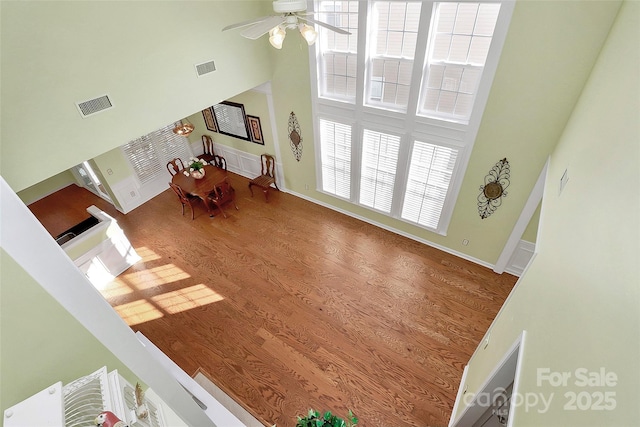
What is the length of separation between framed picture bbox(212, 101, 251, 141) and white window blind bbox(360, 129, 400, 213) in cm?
286

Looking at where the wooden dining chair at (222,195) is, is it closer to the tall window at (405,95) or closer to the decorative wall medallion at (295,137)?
the decorative wall medallion at (295,137)

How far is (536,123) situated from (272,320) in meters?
4.26

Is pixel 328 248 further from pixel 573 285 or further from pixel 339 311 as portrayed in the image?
pixel 573 285

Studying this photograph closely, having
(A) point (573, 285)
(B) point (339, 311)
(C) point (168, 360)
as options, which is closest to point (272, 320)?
(B) point (339, 311)

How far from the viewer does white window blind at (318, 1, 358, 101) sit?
3977 mm

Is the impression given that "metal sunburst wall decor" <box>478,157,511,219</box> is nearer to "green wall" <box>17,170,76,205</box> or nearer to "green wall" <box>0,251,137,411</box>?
"green wall" <box>0,251,137,411</box>

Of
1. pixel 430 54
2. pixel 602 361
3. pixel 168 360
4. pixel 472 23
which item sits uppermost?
pixel 472 23

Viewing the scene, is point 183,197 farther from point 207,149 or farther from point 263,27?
point 263,27

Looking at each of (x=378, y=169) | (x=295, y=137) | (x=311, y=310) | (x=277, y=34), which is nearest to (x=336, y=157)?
(x=378, y=169)

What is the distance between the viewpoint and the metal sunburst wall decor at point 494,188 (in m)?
3.92

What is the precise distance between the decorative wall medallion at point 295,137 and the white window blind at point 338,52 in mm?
833

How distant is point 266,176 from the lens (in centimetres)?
653

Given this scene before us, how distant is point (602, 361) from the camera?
2.99ft

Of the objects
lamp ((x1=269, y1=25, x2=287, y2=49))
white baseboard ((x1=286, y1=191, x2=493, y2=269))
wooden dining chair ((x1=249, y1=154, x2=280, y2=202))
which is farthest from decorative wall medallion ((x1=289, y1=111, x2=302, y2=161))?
lamp ((x1=269, y1=25, x2=287, y2=49))
